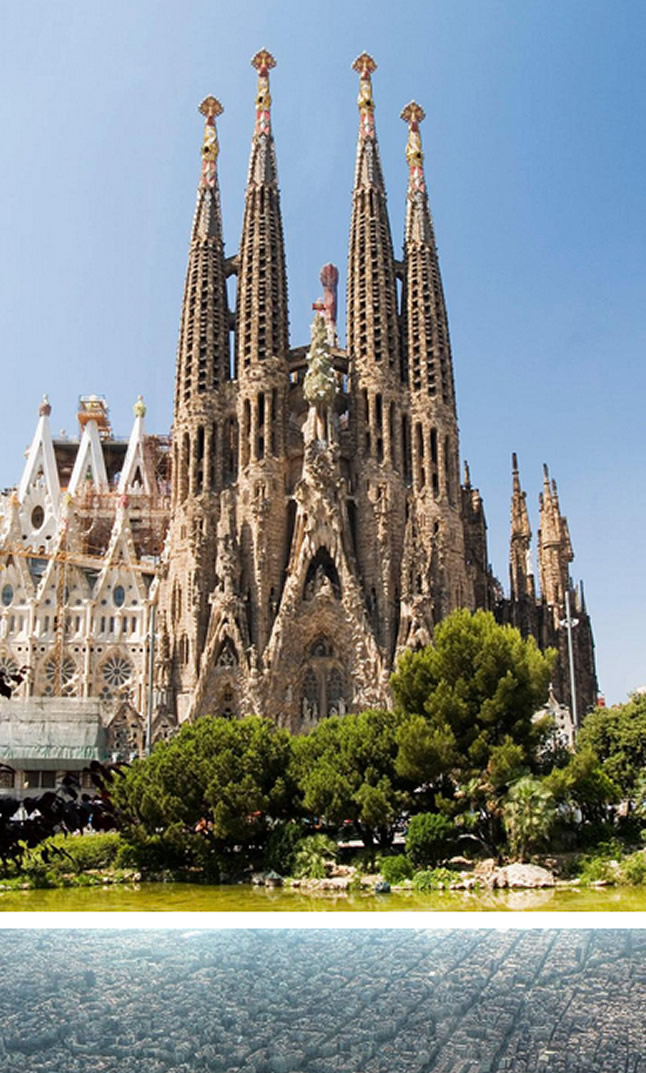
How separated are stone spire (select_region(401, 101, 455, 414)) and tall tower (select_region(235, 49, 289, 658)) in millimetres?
6958

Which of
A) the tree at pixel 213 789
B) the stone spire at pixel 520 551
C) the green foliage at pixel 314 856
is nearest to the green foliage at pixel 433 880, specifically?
the green foliage at pixel 314 856

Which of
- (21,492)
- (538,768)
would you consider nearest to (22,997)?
(538,768)

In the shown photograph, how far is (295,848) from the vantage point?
26.2 m

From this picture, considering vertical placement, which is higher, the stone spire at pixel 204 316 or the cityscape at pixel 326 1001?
the stone spire at pixel 204 316

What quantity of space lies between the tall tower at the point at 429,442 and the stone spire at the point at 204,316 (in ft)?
34.0

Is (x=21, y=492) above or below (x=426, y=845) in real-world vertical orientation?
above

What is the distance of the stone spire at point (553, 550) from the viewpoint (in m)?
60.6

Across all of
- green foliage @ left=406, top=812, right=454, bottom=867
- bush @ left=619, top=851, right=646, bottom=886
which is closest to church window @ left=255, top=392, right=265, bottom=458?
green foliage @ left=406, top=812, right=454, bottom=867

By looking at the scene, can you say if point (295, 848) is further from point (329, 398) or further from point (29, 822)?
point (329, 398)

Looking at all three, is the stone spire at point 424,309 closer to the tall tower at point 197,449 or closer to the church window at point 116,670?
the tall tower at point 197,449

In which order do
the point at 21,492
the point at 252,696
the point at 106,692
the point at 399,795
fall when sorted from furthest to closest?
the point at 21,492 < the point at 106,692 < the point at 252,696 < the point at 399,795

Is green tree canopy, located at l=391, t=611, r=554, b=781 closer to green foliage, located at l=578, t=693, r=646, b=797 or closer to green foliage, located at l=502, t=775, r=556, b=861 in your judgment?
green foliage, located at l=502, t=775, r=556, b=861

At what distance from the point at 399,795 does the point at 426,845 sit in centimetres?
197

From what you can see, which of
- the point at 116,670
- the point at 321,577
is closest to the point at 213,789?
the point at 321,577
